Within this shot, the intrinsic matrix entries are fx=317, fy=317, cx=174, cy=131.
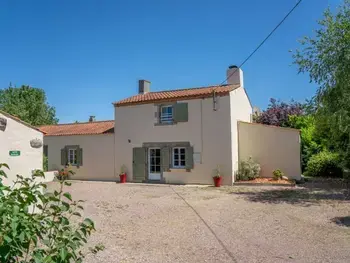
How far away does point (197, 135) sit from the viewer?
55.0ft

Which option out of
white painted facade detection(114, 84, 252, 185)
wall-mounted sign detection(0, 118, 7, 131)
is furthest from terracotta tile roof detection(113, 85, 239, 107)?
wall-mounted sign detection(0, 118, 7, 131)


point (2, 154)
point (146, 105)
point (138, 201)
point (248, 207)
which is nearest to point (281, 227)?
point (248, 207)

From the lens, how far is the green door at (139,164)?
58.8 ft

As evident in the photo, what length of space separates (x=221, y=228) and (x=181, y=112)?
1028 centimetres

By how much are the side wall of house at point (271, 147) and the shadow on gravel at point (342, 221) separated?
8.34 metres

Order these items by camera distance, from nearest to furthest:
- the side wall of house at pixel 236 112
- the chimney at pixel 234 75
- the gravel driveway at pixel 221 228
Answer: the gravel driveway at pixel 221 228 < the side wall of house at pixel 236 112 < the chimney at pixel 234 75

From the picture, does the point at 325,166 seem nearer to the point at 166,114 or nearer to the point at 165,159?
the point at 165,159

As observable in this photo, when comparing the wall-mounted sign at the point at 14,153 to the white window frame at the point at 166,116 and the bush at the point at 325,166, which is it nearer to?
the white window frame at the point at 166,116

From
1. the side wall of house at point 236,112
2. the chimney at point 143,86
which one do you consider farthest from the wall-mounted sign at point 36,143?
the chimney at point 143,86

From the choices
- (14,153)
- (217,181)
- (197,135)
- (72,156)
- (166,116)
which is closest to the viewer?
(14,153)

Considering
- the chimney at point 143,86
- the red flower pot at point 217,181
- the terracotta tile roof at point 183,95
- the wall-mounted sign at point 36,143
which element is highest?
the chimney at point 143,86

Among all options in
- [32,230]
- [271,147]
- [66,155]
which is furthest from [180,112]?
[32,230]

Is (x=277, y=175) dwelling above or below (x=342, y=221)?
above

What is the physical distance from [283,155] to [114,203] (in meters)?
9.64
